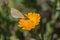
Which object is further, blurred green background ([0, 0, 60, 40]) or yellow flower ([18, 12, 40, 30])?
blurred green background ([0, 0, 60, 40])

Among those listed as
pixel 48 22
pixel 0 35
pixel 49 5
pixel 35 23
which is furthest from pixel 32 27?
pixel 49 5

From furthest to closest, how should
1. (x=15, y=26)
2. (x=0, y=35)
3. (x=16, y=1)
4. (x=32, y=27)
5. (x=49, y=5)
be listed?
1. (x=49, y=5)
2. (x=16, y=1)
3. (x=15, y=26)
4. (x=0, y=35)
5. (x=32, y=27)

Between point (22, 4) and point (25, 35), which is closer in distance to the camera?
point (25, 35)

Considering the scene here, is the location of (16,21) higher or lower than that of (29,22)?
higher

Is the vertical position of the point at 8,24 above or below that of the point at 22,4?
below

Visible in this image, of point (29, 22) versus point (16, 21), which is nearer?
point (29, 22)

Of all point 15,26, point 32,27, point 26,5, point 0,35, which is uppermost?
point 26,5

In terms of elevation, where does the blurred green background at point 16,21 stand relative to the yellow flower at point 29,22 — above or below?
above

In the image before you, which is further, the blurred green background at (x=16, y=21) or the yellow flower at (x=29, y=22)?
the blurred green background at (x=16, y=21)

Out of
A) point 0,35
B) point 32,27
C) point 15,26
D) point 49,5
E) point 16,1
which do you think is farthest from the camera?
point 49,5

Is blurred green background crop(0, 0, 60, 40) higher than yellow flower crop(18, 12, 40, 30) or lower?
higher

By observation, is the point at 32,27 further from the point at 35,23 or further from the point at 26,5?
the point at 26,5
